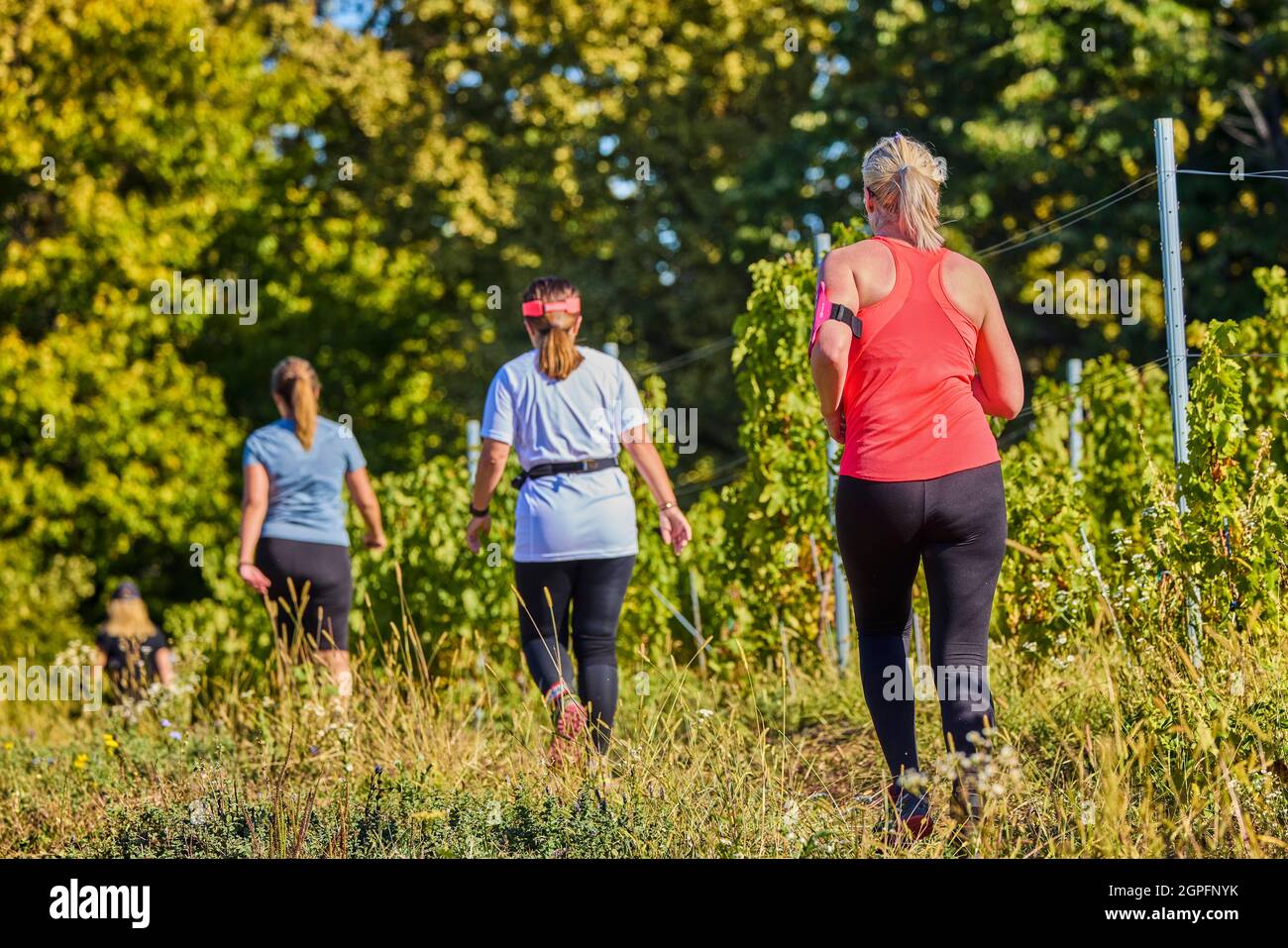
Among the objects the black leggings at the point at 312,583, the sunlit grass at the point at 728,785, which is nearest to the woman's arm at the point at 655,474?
the sunlit grass at the point at 728,785

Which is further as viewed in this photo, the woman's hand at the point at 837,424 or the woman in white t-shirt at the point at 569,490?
the woman in white t-shirt at the point at 569,490

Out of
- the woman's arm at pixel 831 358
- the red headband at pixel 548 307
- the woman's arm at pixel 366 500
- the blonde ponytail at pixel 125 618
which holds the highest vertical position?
the red headband at pixel 548 307

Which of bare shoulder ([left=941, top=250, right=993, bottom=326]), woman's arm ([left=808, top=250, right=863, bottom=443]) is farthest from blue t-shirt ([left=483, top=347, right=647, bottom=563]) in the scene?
bare shoulder ([left=941, top=250, right=993, bottom=326])

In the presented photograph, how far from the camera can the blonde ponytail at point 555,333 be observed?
497 centimetres

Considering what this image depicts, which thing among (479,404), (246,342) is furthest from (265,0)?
(479,404)

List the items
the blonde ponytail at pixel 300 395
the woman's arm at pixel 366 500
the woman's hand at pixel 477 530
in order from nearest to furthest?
1. the woman's hand at pixel 477 530
2. the blonde ponytail at pixel 300 395
3. the woman's arm at pixel 366 500

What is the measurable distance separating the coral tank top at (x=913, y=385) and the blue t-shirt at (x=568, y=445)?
1365 millimetres

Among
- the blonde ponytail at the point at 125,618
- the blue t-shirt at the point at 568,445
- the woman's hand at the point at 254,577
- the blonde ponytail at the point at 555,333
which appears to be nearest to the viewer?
the blue t-shirt at the point at 568,445

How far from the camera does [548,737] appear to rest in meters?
5.21

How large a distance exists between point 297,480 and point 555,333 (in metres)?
1.57

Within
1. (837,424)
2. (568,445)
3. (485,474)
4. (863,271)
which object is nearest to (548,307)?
(568,445)

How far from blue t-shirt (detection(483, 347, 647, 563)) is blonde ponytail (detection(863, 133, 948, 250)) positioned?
53.0 inches

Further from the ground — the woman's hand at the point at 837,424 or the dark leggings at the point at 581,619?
the woman's hand at the point at 837,424

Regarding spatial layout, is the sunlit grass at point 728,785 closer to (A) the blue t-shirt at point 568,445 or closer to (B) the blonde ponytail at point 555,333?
(A) the blue t-shirt at point 568,445
